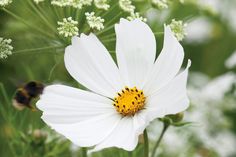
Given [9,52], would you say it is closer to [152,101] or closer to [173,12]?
[152,101]

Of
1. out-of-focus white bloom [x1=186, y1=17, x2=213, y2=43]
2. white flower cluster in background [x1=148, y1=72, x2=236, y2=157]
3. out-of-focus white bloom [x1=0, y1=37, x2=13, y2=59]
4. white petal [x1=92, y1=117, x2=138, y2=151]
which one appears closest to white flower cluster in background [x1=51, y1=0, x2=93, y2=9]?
out-of-focus white bloom [x1=0, y1=37, x2=13, y2=59]

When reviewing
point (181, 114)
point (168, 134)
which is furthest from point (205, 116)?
point (181, 114)

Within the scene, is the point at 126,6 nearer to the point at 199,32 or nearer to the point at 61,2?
the point at 61,2

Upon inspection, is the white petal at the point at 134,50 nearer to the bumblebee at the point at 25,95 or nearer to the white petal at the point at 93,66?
the white petal at the point at 93,66

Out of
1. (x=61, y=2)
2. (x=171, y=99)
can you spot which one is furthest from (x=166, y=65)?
(x=61, y=2)

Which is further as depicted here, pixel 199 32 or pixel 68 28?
pixel 199 32

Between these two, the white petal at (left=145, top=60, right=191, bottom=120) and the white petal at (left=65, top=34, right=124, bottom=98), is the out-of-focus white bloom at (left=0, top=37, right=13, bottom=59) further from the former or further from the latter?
the white petal at (left=145, top=60, right=191, bottom=120)

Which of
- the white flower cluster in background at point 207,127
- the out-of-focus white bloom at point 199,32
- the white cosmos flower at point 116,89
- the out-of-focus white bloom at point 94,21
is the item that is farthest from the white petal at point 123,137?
the out-of-focus white bloom at point 199,32
